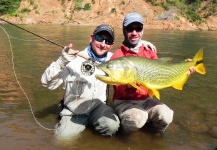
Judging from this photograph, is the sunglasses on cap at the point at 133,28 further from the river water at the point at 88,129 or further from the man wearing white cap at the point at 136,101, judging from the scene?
the river water at the point at 88,129

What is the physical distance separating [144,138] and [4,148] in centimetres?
223

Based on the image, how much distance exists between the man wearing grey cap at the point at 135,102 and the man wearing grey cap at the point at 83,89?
211 millimetres

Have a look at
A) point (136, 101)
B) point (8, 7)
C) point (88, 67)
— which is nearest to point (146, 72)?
point (136, 101)

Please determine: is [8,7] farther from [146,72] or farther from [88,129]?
[146,72]

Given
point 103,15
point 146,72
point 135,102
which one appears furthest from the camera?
point 103,15

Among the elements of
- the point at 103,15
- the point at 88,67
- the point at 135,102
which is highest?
the point at 88,67

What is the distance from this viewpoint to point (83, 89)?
492 cm

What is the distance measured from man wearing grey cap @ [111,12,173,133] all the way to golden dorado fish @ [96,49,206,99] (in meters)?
0.49

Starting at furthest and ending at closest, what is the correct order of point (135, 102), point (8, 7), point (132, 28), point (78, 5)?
point (8, 7)
point (78, 5)
point (135, 102)
point (132, 28)

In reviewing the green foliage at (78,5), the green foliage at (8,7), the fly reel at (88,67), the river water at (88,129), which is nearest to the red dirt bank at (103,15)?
the green foliage at (78,5)

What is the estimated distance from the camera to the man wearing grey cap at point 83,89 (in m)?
4.79

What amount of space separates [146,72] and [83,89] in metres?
1.16

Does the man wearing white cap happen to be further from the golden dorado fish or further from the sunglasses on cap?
the golden dorado fish

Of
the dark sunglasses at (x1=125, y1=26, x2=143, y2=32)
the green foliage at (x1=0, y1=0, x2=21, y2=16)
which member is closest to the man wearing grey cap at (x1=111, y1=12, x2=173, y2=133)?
the dark sunglasses at (x1=125, y1=26, x2=143, y2=32)
